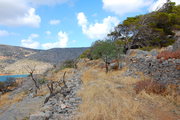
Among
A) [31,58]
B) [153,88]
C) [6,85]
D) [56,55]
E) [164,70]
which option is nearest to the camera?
[153,88]

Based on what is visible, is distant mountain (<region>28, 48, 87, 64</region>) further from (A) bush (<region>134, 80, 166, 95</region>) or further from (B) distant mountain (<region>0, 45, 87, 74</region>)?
(A) bush (<region>134, 80, 166, 95</region>)

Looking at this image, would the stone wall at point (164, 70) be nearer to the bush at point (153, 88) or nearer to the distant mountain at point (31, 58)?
the bush at point (153, 88)

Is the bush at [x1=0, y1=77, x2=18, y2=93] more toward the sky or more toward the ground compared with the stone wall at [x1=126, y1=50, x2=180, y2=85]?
more toward the ground

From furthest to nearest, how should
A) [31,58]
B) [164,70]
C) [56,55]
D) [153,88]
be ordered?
[56,55] → [31,58] → [164,70] → [153,88]

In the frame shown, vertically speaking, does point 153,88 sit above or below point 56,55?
below

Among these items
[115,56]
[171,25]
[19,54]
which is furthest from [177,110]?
[19,54]

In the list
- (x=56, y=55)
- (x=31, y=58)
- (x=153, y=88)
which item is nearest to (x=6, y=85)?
(x=153, y=88)

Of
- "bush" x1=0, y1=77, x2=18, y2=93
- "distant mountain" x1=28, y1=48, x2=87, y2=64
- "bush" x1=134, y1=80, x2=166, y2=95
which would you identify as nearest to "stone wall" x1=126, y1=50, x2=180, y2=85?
"bush" x1=134, y1=80, x2=166, y2=95

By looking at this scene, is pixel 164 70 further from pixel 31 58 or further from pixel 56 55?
pixel 56 55

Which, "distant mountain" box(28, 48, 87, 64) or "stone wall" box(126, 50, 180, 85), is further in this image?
"distant mountain" box(28, 48, 87, 64)

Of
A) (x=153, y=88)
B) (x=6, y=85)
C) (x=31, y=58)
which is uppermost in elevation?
(x=153, y=88)

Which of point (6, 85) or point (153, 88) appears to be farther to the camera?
point (6, 85)

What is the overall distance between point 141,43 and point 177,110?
19.7 meters

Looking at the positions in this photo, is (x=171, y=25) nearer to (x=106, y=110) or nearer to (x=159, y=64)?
(x=159, y=64)
